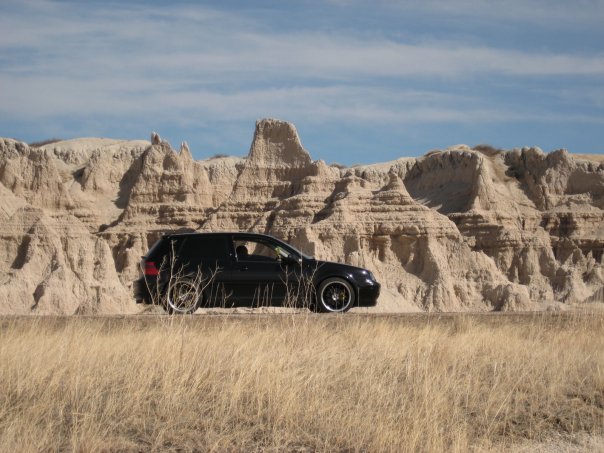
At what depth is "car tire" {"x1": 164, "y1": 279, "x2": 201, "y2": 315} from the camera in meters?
15.0

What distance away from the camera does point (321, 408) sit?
898 centimetres

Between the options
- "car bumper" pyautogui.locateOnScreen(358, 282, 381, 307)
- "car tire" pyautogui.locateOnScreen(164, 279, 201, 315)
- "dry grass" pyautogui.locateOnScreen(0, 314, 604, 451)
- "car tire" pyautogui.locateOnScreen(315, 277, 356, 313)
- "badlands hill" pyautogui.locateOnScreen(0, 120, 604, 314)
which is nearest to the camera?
"dry grass" pyautogui.locateOnScreen(0, 314, 604, 451)

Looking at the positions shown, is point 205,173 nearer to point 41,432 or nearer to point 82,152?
point 82,152

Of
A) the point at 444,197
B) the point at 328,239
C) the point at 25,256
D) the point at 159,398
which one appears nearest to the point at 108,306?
the point at 25,256

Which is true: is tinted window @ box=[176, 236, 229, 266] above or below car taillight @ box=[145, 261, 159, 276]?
above

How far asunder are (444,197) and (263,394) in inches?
3270

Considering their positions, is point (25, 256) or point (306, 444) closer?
point (306, 444)

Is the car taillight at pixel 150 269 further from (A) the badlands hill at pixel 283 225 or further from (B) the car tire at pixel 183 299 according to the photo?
(A) the badlands hill at pixel 283 225

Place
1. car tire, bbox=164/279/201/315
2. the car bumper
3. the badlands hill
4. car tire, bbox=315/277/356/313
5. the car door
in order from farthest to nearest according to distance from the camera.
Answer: the badlands hill < the car bumper < car tire, bbox=315/277/356/313 < the car door < car tire, bbox=164/279/201/315

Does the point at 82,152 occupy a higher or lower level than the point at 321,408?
higher

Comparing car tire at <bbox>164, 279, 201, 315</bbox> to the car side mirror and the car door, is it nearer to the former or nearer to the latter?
the car door

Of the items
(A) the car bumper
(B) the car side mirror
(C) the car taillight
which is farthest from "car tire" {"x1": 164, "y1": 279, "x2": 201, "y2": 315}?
(A) the car bumper

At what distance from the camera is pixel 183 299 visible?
48.9 ft

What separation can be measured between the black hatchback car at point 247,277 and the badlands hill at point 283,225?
29.2m
